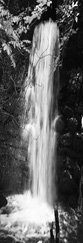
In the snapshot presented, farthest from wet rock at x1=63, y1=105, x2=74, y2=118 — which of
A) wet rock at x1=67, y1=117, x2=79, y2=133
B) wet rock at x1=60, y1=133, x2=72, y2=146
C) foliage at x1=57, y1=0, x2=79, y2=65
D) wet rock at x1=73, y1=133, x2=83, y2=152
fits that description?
foliage at x1=57, y1=0, x2=79, y2=65

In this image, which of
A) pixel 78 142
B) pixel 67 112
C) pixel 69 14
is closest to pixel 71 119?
pixel 67 112

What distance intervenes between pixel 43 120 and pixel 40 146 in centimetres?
125

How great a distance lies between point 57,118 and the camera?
9477mm

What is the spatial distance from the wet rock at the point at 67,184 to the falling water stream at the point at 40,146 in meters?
0.56

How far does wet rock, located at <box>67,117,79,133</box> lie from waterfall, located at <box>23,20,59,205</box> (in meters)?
0.80

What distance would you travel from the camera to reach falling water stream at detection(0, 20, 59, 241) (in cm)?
668

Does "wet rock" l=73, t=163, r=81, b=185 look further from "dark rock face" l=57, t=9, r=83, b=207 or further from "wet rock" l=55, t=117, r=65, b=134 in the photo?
"wet rock" l=55, t=117, r=65, b=134

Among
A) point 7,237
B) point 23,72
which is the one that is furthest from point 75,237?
point 23,72

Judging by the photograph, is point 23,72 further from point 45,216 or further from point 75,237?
point 75,237

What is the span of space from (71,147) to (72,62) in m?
4.29

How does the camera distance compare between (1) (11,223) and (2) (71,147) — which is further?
(2) (71,147)

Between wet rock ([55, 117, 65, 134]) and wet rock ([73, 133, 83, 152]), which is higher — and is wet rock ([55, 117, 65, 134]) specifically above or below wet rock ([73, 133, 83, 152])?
above

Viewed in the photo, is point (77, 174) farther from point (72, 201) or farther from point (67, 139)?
point (67, 139)

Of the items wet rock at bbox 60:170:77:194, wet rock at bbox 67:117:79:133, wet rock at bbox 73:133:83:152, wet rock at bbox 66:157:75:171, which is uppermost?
wet rock at bbox 67:117:79:133
